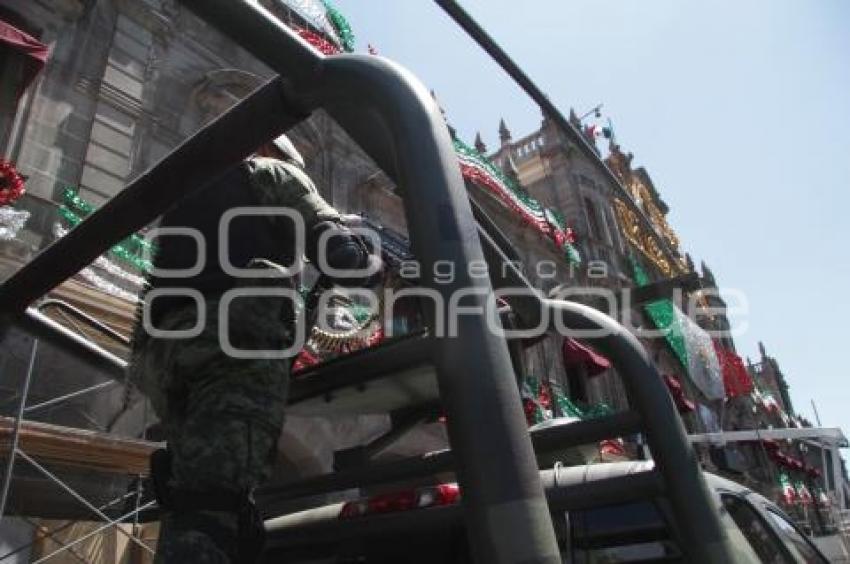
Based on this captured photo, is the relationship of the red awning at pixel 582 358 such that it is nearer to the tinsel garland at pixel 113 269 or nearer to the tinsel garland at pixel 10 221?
the tinsel garland at pixel 113 269

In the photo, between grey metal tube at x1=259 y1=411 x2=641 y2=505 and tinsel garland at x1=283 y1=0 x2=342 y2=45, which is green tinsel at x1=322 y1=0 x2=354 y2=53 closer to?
tinsel garland at x1=283 y1=0 x2=342 y2=45

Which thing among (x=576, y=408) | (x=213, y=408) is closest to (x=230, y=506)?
(x=213, y=408)

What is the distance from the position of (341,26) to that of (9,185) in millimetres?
7824

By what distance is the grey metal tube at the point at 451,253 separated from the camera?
2.63 ft

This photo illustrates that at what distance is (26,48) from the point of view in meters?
7.17

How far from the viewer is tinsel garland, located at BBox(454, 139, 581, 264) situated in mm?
14008

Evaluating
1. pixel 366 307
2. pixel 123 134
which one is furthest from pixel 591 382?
pixel 123 134

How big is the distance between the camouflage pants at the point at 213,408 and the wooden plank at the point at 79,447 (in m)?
4.05

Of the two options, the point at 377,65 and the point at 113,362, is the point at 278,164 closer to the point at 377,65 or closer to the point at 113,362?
the point at 377,65

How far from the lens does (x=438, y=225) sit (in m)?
0.97

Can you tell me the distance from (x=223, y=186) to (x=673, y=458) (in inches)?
60.7

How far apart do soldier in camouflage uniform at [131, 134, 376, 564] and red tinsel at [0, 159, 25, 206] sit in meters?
5.82

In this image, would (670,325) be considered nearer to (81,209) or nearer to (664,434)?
(81,209)

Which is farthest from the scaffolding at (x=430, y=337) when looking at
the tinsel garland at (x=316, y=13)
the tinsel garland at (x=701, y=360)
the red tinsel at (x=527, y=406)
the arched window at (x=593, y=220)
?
the arched window at (x=593, y=220)
